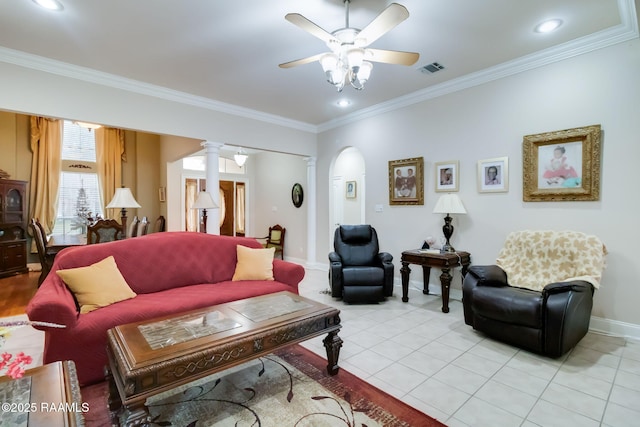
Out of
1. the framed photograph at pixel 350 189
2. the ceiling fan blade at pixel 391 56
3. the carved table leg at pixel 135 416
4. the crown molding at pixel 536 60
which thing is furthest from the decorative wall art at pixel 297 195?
the carved table leg at pixel 135 416

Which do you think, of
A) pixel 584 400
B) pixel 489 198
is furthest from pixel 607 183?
pixel 584 400

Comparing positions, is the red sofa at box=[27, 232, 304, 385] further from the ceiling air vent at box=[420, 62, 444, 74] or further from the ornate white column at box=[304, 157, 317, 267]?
the ceiling air vent at box=[420, 62, 444, 74]

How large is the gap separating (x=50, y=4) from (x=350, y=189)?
567 centimetres

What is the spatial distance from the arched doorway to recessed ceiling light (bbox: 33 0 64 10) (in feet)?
16.7

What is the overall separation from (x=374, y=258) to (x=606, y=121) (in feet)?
9.38

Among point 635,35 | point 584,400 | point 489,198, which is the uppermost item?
point 635,35

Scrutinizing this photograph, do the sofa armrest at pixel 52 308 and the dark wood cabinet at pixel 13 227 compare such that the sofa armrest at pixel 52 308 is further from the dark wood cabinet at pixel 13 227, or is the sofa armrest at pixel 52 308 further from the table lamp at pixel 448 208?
the dark wood cabinet at pixel 13 227

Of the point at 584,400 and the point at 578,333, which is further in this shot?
the point at 578,333

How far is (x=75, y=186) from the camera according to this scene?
6.75 m

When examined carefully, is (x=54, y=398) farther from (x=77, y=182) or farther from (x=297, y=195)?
(x=77, y=182)

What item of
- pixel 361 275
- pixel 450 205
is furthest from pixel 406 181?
pixel 361 275

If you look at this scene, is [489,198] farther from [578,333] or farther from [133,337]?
[133,337]

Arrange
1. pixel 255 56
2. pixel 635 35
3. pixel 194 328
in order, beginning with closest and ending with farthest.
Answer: pixel 194 328
pixel 635 35
pixel 255 56

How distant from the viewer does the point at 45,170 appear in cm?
625
